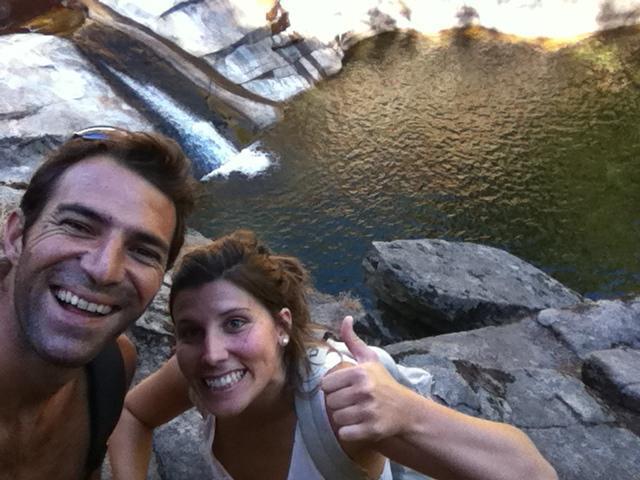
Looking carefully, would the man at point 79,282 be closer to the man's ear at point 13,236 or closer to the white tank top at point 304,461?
the man's ear at point 13,236

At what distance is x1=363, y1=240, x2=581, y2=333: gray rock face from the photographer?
740 cm

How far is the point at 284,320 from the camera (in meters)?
2.58

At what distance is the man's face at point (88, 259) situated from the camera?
82.8 inches

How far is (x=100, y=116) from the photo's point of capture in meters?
11.5

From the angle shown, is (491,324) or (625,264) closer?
(491,324)

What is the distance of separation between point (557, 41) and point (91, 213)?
17493 millimetres

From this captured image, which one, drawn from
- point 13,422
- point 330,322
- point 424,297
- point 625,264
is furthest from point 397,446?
point 625,264

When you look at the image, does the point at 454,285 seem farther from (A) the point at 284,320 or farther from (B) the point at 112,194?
(B) the point at 112,194

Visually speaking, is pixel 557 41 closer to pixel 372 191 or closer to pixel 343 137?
pixel 343 137

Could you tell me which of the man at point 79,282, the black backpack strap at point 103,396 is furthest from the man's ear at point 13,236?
the black backpack strap at point 103,396

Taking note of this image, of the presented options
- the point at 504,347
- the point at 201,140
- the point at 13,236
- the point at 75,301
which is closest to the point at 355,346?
the point at 75,301

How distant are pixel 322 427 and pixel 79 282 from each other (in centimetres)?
90

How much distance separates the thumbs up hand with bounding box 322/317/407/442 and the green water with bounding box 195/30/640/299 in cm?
725

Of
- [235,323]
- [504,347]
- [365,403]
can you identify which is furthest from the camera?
[504,347]
